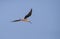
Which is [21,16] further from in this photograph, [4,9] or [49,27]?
[49,27]

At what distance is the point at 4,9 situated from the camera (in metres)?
1.91

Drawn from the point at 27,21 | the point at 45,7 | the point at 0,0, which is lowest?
the point at 27,21

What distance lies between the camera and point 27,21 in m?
1.88

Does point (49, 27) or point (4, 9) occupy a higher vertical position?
point (4, 9)

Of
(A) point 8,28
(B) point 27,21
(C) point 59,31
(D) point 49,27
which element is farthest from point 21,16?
(C) point 59,31

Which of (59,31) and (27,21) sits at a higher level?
Result: (27,21)

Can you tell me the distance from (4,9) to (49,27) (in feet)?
1.94

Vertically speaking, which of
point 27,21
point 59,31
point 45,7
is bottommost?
point 59,31

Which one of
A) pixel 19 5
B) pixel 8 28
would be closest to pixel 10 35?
pixel 8 28

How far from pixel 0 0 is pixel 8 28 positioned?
1.17ft

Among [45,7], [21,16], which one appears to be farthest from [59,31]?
[21,16]

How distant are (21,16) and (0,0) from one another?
1.06ft

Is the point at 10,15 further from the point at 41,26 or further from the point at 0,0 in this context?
the point at 41,26

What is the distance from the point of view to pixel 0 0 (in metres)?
1.92
